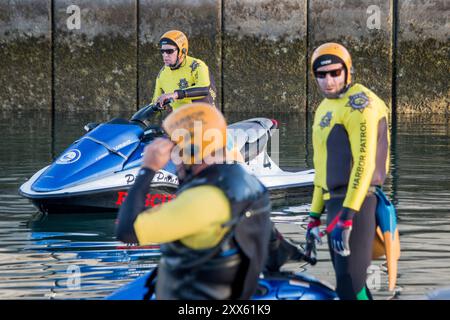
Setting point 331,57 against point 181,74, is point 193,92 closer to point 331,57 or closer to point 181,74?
point 181,74

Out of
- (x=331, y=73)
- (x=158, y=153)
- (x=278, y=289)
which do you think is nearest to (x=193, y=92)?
(x=331, y=73)

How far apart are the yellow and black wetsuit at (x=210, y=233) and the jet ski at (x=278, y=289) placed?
18.5 inches

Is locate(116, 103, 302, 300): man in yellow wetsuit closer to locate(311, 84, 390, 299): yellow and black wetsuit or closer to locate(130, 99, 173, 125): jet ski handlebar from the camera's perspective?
locate(311, 84, 390, 299): yellow and black wetsuit

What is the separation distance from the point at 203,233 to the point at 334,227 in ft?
5.16

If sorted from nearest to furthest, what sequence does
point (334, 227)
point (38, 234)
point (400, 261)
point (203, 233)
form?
point (203, 233), point (334, 227), point (400, 261), point (38, 234)

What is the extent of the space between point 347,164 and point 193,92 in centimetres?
563

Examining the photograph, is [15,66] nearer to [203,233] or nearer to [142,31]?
[142,31]

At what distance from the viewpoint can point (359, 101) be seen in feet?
22.8

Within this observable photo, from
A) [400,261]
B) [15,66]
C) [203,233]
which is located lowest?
[400,261]

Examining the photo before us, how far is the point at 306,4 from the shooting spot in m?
22.7

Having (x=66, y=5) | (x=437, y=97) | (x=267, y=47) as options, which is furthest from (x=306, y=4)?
(x=66, y=5)

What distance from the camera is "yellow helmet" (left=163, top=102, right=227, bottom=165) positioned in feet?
18.3

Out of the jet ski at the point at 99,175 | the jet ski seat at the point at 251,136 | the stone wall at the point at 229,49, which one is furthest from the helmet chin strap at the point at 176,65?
the stone wall at the point at 229,49

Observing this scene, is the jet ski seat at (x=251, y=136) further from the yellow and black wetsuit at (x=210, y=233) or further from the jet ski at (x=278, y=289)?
the yellow and black wetsuit at (x=210, y=233)
